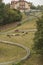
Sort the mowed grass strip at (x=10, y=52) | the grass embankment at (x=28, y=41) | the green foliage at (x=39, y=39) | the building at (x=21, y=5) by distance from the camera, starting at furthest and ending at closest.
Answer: the building at (x=21, y=5) → the mowed grass strip at (x=10, y=52) → the grass embankment at (x=28, y=41) → the green foliage at (x=39, y=39)

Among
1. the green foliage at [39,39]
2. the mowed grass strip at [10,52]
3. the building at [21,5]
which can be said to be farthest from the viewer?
the building at [21,5]

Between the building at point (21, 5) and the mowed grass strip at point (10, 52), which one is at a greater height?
the mowed grass strip at point (10, 52)

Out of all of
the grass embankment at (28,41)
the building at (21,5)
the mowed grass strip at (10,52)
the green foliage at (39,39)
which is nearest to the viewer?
the green foliage at (39,39)

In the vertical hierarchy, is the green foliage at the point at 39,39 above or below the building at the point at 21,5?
above

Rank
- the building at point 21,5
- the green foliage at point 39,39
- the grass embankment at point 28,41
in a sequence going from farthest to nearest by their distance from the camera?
the building at point 21,5 → the grass embankment at point 28,41 → the green foliage at point 39,39

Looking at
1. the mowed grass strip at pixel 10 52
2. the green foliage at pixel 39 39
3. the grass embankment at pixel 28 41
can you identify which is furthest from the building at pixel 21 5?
the green foliage at pixel 39 39

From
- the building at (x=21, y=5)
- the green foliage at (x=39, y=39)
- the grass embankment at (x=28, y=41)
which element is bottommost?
the building at (x=21, y=5)

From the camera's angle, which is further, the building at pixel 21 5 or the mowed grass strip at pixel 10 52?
the building at pixel 21 5

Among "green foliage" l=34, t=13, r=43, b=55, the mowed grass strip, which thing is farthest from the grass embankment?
"green foliage" l=34, t=13, r=43, b=55

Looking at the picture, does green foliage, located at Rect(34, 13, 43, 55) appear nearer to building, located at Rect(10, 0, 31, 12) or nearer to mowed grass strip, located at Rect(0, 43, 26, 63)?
mowed grass strip, located at Rect(0, 43, 26, 63)

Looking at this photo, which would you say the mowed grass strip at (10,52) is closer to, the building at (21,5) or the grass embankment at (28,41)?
the grass embankment at (28,41)

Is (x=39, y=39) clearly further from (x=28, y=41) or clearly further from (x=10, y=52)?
(x=28, y=41)

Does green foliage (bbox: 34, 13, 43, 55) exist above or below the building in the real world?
above
